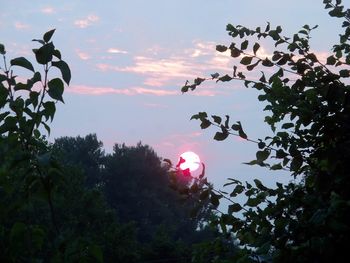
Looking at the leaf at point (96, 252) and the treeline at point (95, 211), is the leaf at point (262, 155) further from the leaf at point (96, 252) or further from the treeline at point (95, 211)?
the leaf at point (96, 252)

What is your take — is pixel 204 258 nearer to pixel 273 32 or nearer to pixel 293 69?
pixel 293 69

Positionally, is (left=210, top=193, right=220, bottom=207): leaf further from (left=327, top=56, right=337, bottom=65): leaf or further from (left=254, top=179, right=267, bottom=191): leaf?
(left=327, top=56, right=337, bottom=65): leaf

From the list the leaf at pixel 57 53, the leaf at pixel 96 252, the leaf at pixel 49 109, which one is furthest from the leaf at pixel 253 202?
the leaf at pixel 57 53

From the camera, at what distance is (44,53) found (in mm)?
1679

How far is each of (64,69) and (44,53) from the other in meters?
0.08

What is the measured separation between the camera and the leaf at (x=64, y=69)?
169 cm

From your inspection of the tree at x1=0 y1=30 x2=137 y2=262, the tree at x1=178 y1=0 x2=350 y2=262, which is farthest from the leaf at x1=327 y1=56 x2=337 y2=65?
the tree at x1=0 y1=30 x2=137 y2=262

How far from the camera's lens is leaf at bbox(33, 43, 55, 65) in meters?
1.67

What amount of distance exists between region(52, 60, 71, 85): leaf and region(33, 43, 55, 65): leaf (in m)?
0.03

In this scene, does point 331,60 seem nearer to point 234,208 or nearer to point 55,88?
point 234,208

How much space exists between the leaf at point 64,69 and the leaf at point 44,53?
0.03 meters

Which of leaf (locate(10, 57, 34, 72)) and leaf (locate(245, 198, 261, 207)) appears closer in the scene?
leaf (locate(10, 57, 34, 72))

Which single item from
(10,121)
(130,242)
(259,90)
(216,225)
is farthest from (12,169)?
(130,242)

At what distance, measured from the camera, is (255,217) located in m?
3.04
